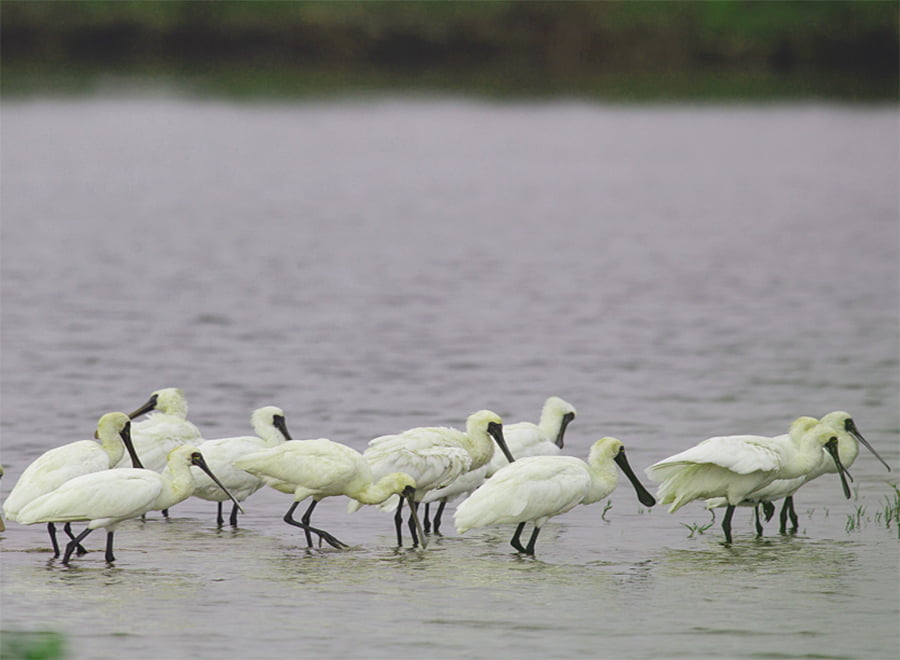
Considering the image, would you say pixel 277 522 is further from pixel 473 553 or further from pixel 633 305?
pixel 633 305

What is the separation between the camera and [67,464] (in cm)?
1127

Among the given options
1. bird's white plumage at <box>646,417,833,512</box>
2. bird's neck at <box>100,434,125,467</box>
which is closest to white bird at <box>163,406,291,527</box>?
bird's neck at <box>100,434,125,467</box>

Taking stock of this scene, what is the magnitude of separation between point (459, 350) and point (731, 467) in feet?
29.0

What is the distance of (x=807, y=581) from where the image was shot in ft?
35.1

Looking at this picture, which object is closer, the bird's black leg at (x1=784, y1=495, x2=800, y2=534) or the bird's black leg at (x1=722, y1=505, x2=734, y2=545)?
the bird's black leg at (x1=722, y1=505, x2=734, y2=545)

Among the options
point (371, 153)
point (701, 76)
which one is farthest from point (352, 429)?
point (701, 76)

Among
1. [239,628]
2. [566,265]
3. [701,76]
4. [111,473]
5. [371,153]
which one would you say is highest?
[701,76]

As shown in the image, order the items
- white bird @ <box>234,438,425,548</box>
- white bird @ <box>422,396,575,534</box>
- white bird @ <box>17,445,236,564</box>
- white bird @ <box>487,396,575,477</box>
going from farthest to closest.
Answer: white bird @ <box>487,396,575,477</box> → white bird @ <box>422,396,575,534</box> → white bird @ <box>234,438,425,548</box> → white bird @ <box>17,445,236,564</box>

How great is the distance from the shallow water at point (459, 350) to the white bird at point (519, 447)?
1.06 feet

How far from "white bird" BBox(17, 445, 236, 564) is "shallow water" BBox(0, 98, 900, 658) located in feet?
1.00

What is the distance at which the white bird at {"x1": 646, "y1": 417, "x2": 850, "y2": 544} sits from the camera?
11.6 meters

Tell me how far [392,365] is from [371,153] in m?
31.6

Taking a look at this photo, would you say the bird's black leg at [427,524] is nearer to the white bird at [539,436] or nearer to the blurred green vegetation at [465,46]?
the white bird at [539,436]

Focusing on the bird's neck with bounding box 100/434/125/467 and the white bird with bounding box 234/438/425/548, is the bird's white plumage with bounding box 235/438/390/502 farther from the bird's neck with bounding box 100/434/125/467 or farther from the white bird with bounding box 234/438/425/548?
the bird's neck with bounding box 100/434/125/467
